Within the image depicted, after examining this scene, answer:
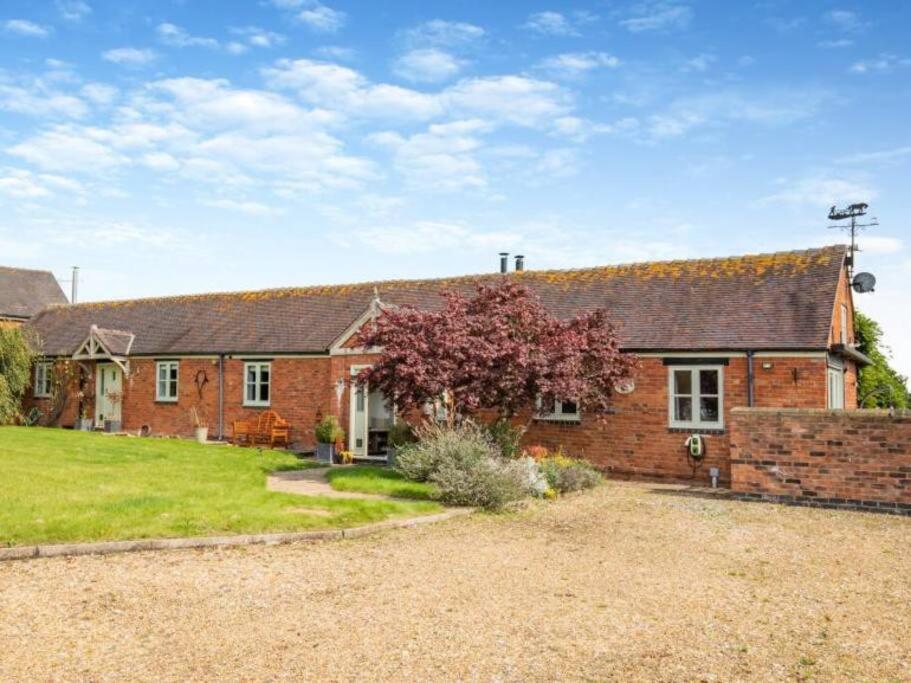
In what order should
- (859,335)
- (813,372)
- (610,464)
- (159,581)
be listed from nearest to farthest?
1. (159,581)
2. (813,372)
3. (610,464)
4. (859,335)

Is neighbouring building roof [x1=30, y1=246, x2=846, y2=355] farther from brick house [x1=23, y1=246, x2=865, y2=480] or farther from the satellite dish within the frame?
the satellite dish

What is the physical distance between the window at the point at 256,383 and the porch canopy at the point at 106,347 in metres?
6.12

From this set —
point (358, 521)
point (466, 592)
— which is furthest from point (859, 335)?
point (466, 592)

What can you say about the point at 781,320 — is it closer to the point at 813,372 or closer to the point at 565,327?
the point at 813,372

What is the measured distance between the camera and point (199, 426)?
87.9 feet

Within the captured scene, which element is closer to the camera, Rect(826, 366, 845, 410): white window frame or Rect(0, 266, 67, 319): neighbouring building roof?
Rect(826, 366, 845, 410): white window frame

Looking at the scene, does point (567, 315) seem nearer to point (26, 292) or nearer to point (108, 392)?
point (108, 392)

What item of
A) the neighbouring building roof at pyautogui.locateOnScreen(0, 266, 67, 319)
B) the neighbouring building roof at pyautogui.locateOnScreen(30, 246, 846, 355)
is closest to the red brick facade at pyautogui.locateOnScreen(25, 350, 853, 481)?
the neighbouring building roof at pyautogui.locateOnScreen(30, 246, 846, 355)

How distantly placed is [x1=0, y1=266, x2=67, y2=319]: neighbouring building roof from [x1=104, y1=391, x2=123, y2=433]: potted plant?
483 inches

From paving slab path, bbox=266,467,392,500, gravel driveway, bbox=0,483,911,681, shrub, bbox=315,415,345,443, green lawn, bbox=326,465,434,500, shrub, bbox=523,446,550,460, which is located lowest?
gravel driveway, bbox=0,483,911,681

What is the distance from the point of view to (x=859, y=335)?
93.5ft

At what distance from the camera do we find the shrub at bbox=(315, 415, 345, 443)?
21.7 m

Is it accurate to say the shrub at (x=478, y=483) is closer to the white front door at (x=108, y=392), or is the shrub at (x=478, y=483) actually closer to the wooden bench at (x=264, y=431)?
the wooden bench at (x=264, y=431)

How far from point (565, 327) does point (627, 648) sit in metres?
11.7
